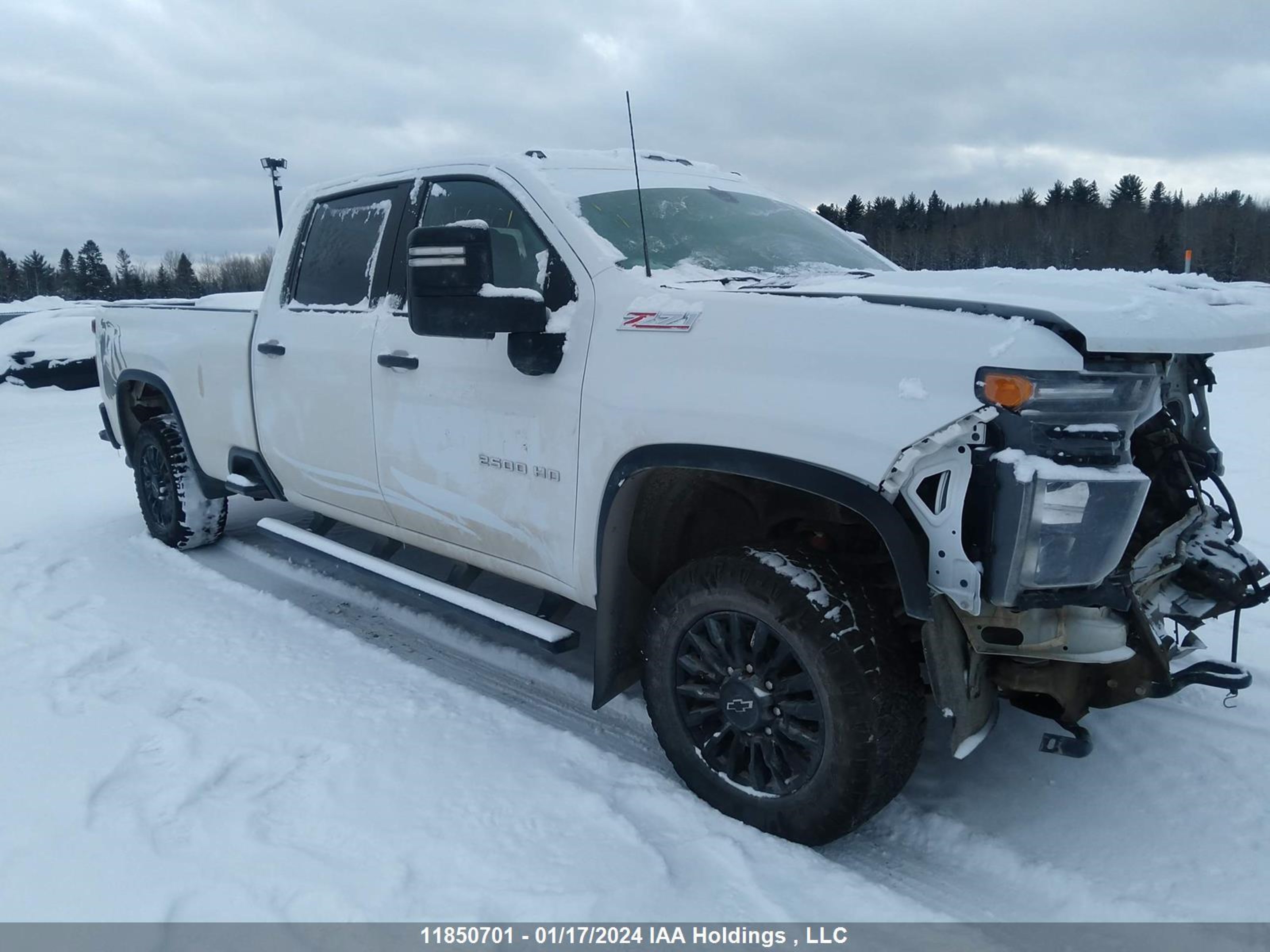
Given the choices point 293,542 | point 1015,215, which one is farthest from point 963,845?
point 1015,215

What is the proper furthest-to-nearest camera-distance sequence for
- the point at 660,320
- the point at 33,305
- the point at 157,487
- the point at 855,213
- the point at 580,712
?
1. the point at 855,213
2. the point at 33,305
3. the point at 157,487
4. the point at 580,712
5. the point at 660,320

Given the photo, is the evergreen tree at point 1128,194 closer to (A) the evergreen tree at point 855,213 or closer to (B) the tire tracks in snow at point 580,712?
(A) the evergreen tree at point 855,213

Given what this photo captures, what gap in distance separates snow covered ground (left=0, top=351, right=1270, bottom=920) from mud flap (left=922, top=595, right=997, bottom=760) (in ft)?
1.59

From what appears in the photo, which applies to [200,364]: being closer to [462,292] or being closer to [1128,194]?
[462,292]

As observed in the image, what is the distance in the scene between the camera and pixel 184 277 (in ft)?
234

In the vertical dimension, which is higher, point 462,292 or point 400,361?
point 462,292

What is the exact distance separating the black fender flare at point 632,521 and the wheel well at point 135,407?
13.0ft

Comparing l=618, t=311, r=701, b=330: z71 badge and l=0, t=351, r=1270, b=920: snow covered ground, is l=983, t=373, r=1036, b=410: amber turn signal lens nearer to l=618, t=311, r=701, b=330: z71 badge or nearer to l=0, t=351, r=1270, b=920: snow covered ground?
l=618, t=311, r=701, b=330: z71 badge

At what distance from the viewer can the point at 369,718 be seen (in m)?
3.36

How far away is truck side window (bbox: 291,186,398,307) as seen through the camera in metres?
3.98

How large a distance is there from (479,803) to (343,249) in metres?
2.61

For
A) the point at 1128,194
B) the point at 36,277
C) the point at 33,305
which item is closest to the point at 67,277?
the point at 36,277

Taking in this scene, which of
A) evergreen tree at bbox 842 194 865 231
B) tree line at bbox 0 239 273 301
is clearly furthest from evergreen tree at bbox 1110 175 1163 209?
tree line at bbox 0 239 273 301

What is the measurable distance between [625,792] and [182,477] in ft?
12.3
